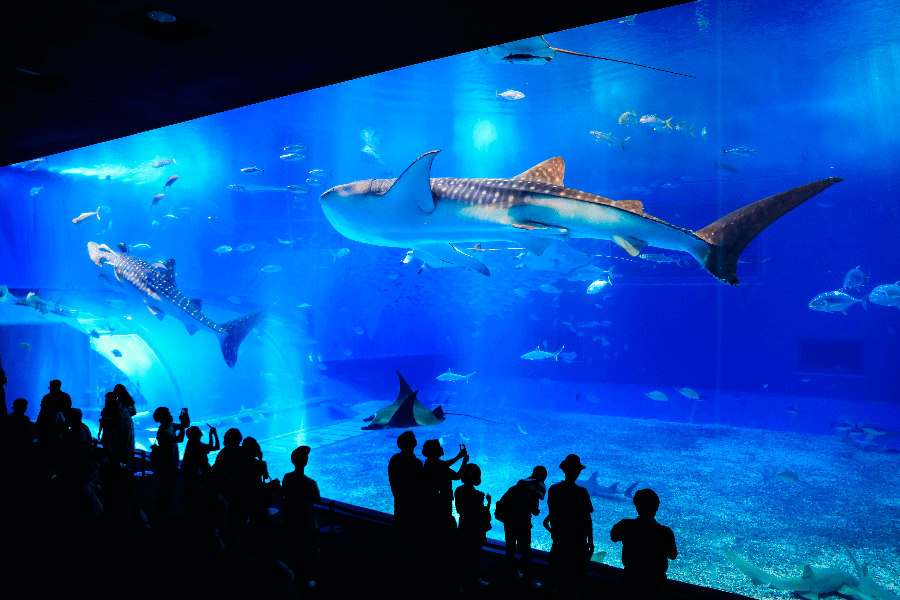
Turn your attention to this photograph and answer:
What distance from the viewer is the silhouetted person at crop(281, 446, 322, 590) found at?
2.62 meters

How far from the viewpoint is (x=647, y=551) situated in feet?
6.93

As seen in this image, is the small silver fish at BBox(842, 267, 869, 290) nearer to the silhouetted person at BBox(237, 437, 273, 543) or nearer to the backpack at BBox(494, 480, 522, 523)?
the backpack at BBox(494, 480, 522, 523)

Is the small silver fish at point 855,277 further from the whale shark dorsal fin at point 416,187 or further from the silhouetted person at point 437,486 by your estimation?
the silhouetted person at point 437,486

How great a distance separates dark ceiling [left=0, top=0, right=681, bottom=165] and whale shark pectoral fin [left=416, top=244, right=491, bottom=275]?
7.21 ft

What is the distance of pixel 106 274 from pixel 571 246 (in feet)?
45.5

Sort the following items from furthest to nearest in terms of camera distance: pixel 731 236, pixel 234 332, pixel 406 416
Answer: pixel 234 332
pixel 406 416
pixel 731 236

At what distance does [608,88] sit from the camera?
19516 millimetres

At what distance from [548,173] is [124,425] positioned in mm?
4814

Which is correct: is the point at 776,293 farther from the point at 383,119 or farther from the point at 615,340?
the point at 383,119

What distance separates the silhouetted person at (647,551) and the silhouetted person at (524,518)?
20.1 inches

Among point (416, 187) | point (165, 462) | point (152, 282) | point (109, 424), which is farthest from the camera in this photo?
point (152, 282)

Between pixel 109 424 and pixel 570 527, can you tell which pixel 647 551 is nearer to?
pixel 570 527

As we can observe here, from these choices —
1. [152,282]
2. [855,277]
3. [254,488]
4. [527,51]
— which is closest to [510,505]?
[254,488]

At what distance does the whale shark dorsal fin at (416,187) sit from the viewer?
14.0 feet
